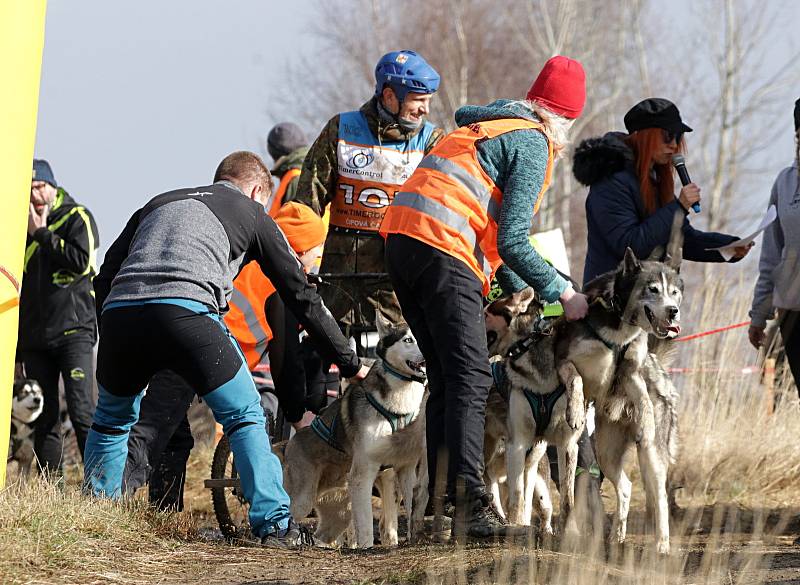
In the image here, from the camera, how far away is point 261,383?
9133 millimetres

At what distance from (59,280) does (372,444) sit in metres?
2.90

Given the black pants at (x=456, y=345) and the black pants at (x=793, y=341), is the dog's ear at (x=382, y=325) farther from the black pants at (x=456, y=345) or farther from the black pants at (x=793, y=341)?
the black pants at (x=793, y=341)

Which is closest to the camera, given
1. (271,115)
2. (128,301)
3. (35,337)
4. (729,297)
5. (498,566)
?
(498,566)

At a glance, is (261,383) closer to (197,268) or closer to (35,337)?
(35,337)

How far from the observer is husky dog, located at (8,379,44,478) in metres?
8.32

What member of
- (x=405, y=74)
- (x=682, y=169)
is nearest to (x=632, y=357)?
(x=682, y=169)

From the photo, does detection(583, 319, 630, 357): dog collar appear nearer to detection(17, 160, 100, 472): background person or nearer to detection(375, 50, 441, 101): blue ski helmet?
detection(375, 50, 441, 101): blue ski helmet

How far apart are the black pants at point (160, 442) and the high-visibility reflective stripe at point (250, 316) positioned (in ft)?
1.77

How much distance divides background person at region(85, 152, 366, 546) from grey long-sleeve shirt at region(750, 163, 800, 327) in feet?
9.18

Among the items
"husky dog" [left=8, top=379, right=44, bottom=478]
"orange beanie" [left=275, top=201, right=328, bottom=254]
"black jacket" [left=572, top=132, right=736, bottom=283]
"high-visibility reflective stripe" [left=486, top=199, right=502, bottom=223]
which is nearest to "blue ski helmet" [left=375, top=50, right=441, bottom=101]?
"orange beanie" [left=275, top=201, right=328, bottom=254]

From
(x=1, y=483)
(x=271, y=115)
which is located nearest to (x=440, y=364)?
(x=1, y=483)

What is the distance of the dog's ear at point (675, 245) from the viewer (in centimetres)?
609

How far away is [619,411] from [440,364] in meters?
1.34

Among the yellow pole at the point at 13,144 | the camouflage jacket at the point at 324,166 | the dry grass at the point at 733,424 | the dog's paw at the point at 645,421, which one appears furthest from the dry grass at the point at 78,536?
the dry grass at the point at 733,424
